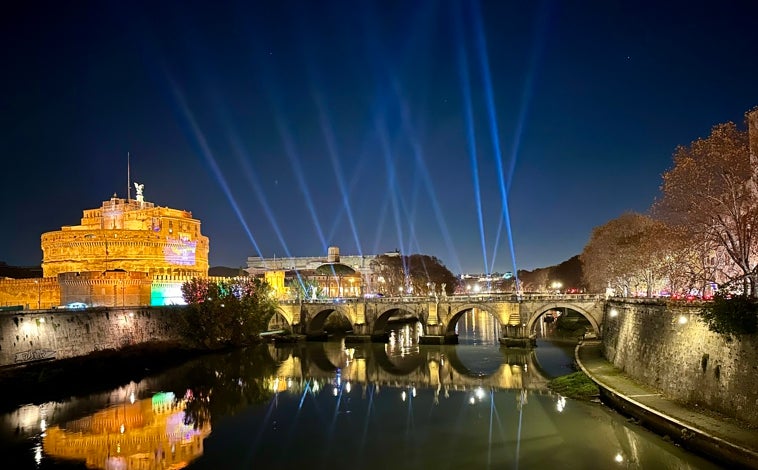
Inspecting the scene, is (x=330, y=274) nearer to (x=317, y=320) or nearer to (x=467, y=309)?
(x=317, y=320)

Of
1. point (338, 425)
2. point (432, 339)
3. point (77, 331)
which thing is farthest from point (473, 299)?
point (77, 331)

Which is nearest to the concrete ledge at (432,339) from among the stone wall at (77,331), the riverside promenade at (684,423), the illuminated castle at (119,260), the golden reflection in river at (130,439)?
the stone wall at (77,331)

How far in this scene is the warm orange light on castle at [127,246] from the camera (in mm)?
73438

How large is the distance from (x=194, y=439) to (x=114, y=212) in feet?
212

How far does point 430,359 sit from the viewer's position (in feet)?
166

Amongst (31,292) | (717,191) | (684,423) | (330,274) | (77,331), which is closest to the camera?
(684,423)

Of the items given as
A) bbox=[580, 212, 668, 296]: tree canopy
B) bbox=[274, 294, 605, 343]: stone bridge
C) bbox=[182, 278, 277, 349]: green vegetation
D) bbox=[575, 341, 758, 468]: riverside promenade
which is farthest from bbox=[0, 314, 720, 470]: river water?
bbox=[182, 278, 277, 349]: green vegetation

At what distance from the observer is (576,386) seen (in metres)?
33.1

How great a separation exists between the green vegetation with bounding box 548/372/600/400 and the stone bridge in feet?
54.9

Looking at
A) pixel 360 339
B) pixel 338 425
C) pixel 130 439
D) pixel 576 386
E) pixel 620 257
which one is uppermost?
pixel 620 257

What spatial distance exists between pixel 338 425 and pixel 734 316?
691 inches

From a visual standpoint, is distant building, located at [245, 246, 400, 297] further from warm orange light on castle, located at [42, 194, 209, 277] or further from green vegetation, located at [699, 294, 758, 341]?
green vegetation, located at [699, 294, 758, 341]

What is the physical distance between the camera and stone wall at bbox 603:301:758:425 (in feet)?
64.3

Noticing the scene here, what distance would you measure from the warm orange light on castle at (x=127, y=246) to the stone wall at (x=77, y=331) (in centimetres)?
1569
